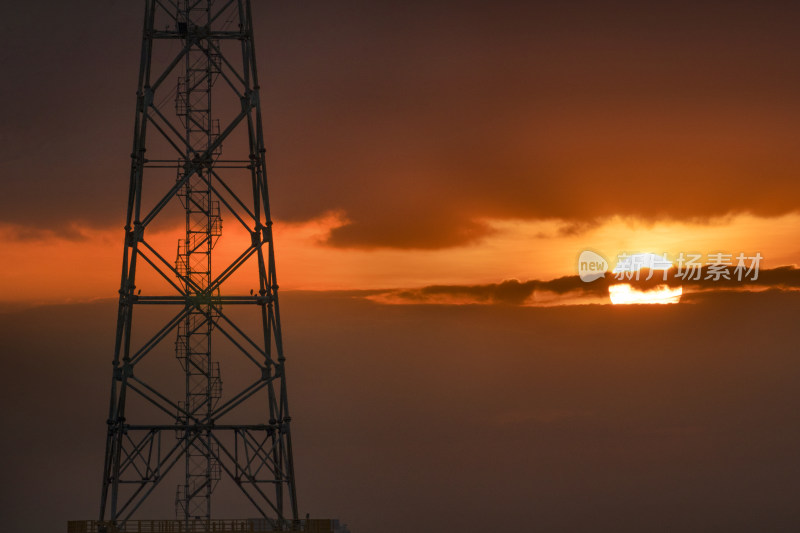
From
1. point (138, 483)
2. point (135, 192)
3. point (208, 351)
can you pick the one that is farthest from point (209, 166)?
point (138, 483)

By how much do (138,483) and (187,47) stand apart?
2246 centimetres

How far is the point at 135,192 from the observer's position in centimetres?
7900

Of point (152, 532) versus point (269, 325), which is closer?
point (152, 532)

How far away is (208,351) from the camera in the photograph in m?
79.4

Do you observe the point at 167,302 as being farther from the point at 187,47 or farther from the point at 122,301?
the point at 187,47

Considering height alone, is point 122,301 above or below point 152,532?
above

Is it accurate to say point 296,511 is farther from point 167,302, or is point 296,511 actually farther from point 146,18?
point 146,18

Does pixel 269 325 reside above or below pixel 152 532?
above

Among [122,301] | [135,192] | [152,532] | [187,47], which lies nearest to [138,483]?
[152,532]

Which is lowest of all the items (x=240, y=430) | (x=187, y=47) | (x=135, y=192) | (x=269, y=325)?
(x=240, y=430)

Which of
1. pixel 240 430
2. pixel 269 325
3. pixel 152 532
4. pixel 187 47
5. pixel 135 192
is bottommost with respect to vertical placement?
pixel 152 532

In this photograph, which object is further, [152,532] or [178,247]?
[178,247]

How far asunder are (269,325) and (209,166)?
8.77 m

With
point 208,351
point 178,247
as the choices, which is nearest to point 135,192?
point 178,247
